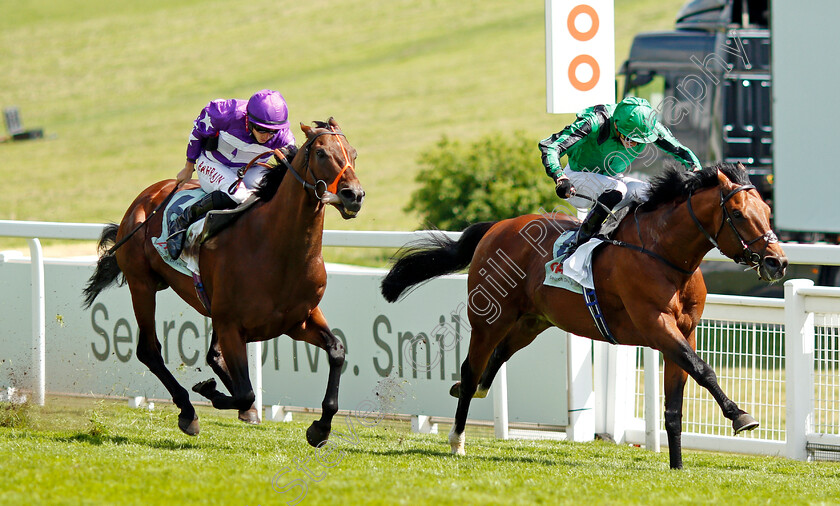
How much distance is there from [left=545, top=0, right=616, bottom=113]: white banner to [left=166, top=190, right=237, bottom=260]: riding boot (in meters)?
1.81

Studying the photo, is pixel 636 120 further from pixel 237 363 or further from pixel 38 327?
pixel 38 327

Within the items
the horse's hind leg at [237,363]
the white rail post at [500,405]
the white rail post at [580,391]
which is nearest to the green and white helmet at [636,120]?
the white rail post at [580,391]

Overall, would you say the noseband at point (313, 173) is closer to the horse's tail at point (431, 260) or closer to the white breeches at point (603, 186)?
the horse's tail at point (431, 260)

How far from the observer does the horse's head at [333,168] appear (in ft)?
15.4

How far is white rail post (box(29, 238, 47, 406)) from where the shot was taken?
263 inches

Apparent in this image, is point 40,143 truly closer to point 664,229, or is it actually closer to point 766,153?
point 766,153

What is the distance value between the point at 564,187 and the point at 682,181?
0.55 metres

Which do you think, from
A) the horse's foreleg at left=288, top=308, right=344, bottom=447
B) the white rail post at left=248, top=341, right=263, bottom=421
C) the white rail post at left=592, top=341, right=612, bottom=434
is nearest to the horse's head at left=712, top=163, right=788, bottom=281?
the white rail post at left=592, top=341, right=612, bottom=434

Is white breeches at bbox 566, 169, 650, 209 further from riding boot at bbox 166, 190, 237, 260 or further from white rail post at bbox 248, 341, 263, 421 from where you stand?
white rail post at bbox 248, 341, 263, 421

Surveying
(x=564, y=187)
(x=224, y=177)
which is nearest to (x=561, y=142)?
(x=564, y=187)

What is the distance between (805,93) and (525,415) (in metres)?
3.97

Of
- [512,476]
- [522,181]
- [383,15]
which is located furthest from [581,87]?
[383,15]

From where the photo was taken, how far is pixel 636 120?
17.1 feet

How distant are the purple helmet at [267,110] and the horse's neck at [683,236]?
184 centimetres
